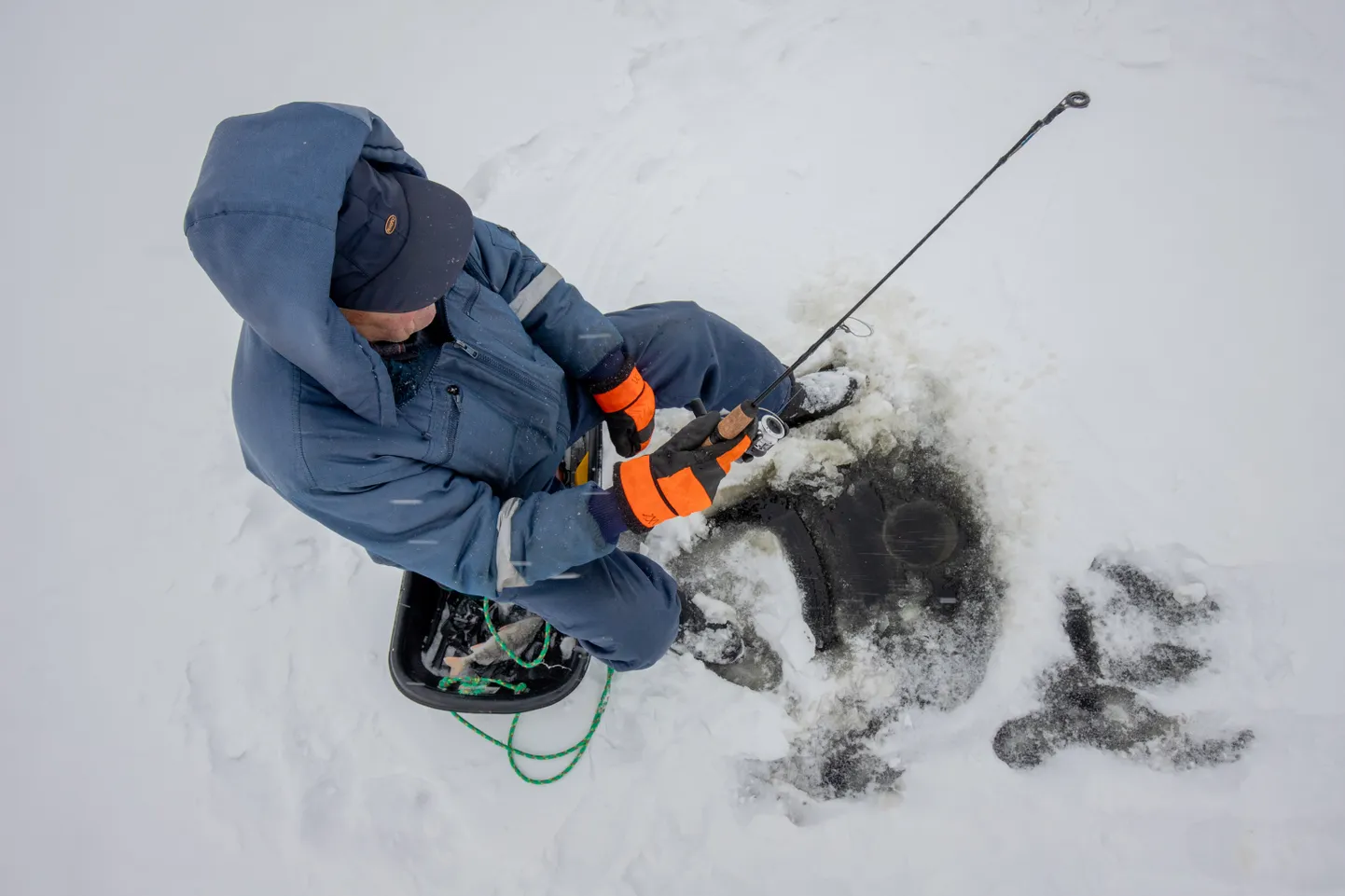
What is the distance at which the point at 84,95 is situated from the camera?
10.3ft

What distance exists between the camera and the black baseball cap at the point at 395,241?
133 cm

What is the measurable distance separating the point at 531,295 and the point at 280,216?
96cm

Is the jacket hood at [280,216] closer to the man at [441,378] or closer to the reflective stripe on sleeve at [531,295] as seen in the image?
the man at [441,378]

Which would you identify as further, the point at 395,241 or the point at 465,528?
the point at 465,528

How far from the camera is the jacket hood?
1149 mm

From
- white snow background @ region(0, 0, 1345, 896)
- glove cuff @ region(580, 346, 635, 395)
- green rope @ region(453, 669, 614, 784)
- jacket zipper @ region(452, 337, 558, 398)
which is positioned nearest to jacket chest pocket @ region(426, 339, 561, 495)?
jacket zipper @ region(452, 337, 558, 398)

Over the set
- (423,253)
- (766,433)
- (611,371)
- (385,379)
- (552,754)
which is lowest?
(552,754)

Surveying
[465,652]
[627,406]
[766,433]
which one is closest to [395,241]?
[627,406]

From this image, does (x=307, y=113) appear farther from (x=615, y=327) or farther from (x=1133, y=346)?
(x=1133, y=346)

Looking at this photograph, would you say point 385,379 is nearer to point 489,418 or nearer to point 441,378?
point 441,378

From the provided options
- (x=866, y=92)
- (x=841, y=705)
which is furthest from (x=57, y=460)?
(x=866, y=92)

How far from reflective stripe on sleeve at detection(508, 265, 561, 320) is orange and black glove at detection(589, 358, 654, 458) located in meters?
0.29

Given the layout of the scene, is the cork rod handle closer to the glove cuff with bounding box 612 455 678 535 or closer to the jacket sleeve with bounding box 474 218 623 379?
the glove cuff with bounding box 612 455 678 535

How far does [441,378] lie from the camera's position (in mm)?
1738
